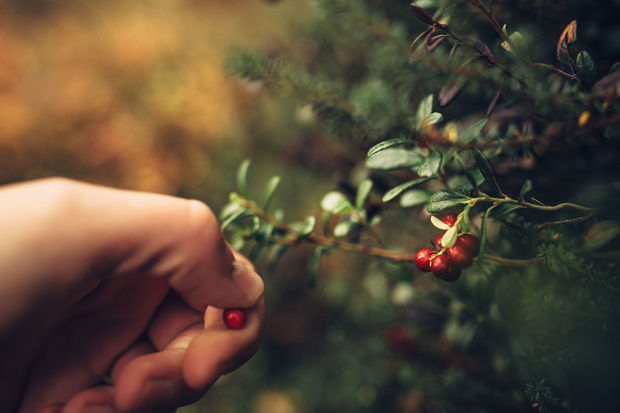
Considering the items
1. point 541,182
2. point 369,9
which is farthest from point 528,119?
point 369,9

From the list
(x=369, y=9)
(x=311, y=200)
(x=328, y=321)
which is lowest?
(x=328, y=321)

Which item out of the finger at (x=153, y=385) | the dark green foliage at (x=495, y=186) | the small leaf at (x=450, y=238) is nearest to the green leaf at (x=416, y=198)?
the dark green foliage at (x=495, y=186)

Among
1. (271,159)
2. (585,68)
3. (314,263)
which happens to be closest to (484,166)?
(585,68)

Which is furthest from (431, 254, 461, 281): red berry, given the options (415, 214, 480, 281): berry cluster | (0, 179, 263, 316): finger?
(0, 179, 263, 316): finger

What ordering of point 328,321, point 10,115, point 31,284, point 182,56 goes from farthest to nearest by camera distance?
point 182,56, point 10,115, point 328,321, point 31,284

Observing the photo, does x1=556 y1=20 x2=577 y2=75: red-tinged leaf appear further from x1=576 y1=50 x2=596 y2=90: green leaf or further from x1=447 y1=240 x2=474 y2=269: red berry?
x1=447 y1=240 x2=474 y2=269: red berry

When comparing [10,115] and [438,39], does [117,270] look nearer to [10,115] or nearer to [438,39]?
[438,39]
